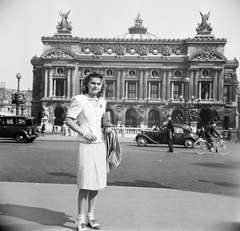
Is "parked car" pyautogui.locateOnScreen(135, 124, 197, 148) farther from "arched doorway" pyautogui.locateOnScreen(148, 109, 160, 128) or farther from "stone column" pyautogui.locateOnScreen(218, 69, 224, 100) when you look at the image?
"stone column" pyautogui.locateOnScreen(218, 69, 224, 100)

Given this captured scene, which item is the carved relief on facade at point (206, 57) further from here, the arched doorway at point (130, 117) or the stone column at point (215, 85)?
the arched doorway at point (130, 117)

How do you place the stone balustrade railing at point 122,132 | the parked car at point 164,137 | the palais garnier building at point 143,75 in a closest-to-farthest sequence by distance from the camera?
the parked car at point 164,137
the stone balustrade railing at point 122,132
the palais garnier building at point 143,75

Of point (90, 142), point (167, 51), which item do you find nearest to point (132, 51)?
point (167, 51)

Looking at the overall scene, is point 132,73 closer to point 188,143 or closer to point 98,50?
point 98,50

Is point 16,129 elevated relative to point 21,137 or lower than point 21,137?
elevated

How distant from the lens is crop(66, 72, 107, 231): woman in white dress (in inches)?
167

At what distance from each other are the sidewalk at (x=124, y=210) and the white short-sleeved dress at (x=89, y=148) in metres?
0.47

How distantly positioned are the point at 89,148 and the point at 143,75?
2179 inches

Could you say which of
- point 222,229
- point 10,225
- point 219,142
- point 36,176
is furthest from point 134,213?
point 219,142

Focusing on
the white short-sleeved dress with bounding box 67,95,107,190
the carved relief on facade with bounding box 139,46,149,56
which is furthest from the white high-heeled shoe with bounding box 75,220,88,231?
the carved relief on facade with bounding box 139,46,149,56

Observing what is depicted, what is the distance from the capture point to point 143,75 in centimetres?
5903

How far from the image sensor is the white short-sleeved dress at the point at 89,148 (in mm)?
4254

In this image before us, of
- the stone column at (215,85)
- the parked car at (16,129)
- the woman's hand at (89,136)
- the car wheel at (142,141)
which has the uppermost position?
the stone column at (215,85)

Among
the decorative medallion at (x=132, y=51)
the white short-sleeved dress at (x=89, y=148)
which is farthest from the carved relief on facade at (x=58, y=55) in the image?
the white short-sleeved dress at (x=89, y=148)
